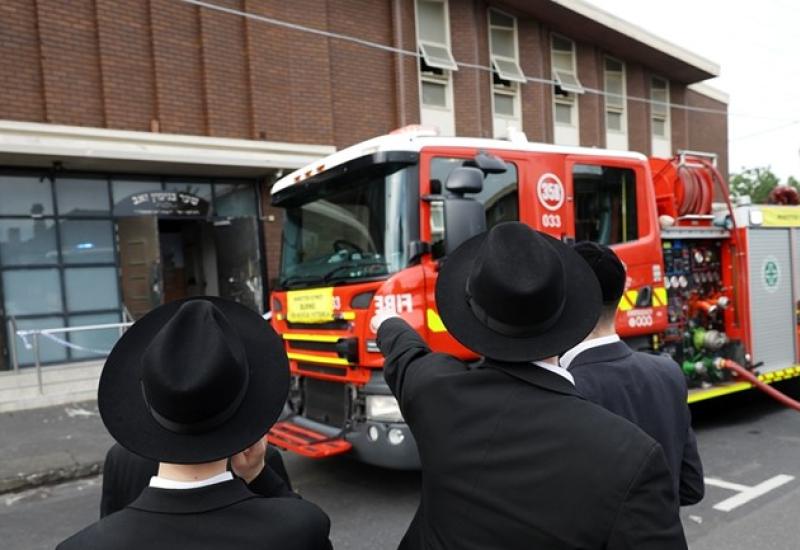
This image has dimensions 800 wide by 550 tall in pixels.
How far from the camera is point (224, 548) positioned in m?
1.22

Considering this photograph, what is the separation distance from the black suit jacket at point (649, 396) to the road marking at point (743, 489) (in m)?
2.59

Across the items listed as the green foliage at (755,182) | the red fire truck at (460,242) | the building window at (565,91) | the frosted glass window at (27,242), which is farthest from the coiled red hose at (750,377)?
the green foliage at (755,182)

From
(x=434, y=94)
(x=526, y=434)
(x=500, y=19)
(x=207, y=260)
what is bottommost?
(x=526, y=434)

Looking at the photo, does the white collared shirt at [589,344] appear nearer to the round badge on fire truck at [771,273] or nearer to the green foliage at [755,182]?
the round badge on fire truck at [771,273]

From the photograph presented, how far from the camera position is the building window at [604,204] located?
5133mm

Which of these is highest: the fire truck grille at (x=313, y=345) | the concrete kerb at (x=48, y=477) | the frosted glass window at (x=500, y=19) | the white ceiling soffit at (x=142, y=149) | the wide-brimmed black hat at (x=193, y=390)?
the frosted glass window at (x=500, y=19)

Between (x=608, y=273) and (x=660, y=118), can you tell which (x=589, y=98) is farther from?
(x=608, y=273)

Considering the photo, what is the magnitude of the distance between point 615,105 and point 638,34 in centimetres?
193

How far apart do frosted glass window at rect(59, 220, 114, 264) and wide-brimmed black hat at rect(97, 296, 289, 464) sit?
30.3 ft

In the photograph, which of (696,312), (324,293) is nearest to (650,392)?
(324,293)

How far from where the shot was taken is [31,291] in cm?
923

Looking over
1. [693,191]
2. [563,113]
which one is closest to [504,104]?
[563,113]

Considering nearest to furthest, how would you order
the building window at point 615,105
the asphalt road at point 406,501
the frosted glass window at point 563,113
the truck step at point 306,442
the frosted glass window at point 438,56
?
the asphalt road at point 406,501, the truck step at point 306,442, the frosted glass window at point 438,56, the frosted glass window at point 563,113, the building window at point 615,105

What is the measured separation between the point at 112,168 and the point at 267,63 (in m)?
3.24
